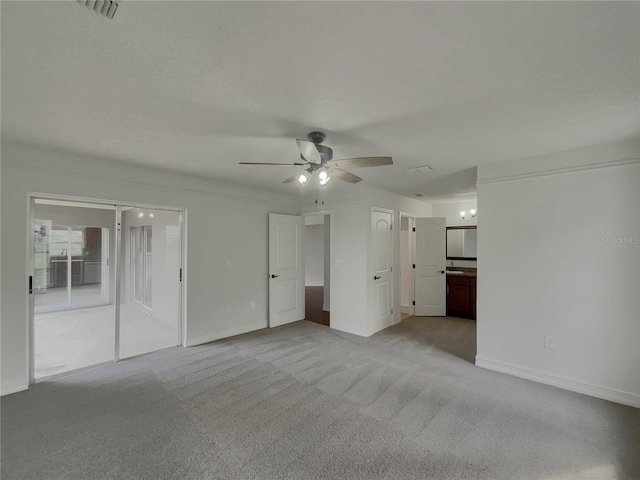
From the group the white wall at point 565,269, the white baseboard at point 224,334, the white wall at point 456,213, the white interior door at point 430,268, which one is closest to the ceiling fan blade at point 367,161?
the white wall at point 565,269

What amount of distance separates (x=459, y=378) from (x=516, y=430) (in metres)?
0.84

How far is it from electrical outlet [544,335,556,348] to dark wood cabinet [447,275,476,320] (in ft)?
7.84

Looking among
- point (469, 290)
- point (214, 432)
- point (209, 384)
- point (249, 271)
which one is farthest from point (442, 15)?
point (469, 290)

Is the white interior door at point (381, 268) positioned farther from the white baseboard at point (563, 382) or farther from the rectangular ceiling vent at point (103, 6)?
the rectangular ceiling vent at point (103, 6)

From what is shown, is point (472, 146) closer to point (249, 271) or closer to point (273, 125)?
point (273, 125)

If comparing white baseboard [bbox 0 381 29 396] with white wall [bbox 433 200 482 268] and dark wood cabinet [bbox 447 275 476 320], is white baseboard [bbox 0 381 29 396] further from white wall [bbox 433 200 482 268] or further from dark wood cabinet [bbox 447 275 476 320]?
white wall [bbox 433 200 482 268]

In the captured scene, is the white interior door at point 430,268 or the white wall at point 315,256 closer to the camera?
the white interior door at point 430,268

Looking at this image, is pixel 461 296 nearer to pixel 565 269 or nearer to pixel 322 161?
pixel 565 269

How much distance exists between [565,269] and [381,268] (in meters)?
2.41

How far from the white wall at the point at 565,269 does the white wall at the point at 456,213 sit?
2954 mm

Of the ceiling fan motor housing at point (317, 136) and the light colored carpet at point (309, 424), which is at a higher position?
the ceiling fan motor housing at point (317, 136)

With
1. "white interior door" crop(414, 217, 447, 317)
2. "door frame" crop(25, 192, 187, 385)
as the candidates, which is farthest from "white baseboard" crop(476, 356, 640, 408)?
"door frame" crop(25, 192, 187, 385)

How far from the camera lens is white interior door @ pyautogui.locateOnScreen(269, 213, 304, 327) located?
4977mm

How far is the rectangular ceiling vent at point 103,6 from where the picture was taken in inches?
43.9
